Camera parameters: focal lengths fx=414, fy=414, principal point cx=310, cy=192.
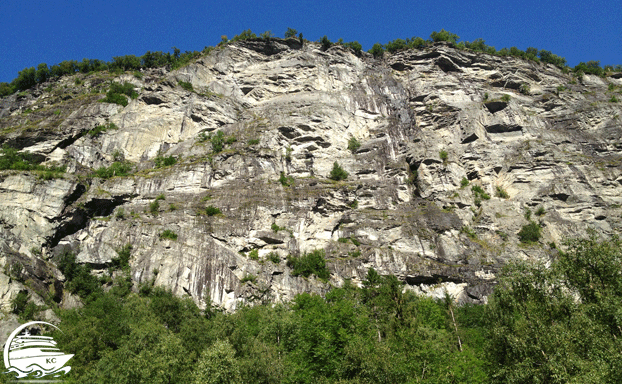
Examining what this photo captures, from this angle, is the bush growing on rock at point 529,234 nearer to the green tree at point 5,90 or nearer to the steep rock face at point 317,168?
the steep rock face at point 317,168

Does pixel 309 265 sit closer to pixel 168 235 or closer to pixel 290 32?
pixel 168 235

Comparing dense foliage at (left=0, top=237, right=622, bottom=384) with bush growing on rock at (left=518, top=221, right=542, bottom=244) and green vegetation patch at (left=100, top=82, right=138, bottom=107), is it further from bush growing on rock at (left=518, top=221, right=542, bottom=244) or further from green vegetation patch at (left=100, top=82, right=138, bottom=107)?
green vegetation patch at (left=100, top=82, right=138, bottom=107)

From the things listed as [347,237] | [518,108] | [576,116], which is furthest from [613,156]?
[347,237]

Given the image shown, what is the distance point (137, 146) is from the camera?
60.1 metres

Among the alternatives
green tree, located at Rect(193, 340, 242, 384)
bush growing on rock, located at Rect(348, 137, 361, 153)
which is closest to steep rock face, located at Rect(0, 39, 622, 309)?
bush growing on rock, located at Rect(348, 137, 361, 153)

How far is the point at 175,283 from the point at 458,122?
49839 mm

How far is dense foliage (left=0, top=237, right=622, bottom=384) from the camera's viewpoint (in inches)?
807

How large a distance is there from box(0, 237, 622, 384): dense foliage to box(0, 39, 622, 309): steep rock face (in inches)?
471

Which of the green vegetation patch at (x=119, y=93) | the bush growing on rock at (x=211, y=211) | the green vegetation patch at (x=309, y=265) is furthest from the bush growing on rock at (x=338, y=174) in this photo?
the green vegetation patch at (x=119, y=93)

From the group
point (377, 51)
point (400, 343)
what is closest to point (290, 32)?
point (377, 51)

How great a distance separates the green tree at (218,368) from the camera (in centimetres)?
2156

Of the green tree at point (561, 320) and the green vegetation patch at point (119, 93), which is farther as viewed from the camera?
the green vegetation patch at point (119, 93)

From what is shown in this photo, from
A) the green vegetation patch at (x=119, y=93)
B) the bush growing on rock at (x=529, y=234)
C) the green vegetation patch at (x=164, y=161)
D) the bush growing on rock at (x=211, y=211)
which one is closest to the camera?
the bush growing on rock at (x=211, y=211)

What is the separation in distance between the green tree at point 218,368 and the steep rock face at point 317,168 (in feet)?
58.9
